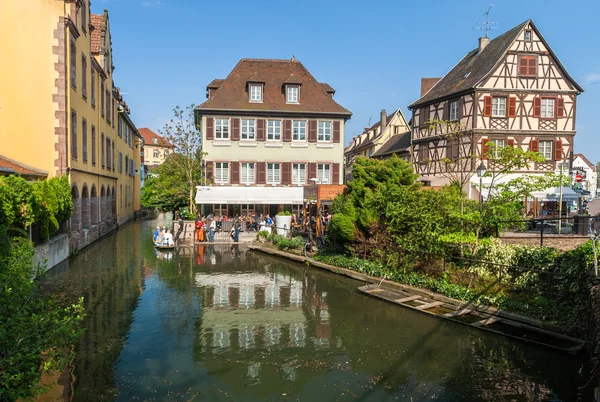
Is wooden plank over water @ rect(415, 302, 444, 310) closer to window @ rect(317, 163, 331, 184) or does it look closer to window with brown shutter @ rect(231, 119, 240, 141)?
window @ rect(317, 163, 331, 184)

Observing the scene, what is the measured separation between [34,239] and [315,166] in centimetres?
1964

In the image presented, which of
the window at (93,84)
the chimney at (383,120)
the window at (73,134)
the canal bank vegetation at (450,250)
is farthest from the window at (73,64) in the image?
the chimney at (383,120)

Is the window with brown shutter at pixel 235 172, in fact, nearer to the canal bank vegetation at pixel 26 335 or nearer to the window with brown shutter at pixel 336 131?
the window with brown shutter at pixel 336 131

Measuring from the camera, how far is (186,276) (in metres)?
17.5

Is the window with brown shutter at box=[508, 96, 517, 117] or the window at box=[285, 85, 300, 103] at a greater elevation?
the window at box=[285, 85, 300, 103]

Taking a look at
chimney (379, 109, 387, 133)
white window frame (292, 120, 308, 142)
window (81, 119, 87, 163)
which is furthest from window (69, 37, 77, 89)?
chimney (379, 109, 387, 133)

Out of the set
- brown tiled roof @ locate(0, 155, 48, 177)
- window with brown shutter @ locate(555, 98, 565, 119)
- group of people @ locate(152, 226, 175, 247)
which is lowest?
group of people @ locate(152, 226, 175, 247)

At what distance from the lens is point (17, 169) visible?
18609 mm

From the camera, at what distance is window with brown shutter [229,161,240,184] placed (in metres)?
32.1

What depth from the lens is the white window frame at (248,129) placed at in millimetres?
32000

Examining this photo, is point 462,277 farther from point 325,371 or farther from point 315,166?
point 315,166

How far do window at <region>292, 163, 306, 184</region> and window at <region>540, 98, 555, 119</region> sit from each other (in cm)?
1608

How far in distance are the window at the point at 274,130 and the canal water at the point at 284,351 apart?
58.1 ft

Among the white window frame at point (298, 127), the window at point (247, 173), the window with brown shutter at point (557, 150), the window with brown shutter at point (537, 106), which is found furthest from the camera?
the white window frame at point (298, 127)
